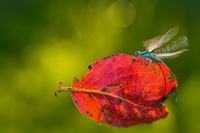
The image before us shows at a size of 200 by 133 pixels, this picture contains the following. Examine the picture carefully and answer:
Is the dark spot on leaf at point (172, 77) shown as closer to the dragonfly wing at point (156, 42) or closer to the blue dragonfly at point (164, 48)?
the blue dragonfly at point (164, 48)

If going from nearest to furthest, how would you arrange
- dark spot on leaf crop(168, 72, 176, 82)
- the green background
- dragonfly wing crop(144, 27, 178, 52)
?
dark spot on leaf crop(168, 72, 176, 82) < dragonfly wing crop(144, 27, 178, 52) < the green background

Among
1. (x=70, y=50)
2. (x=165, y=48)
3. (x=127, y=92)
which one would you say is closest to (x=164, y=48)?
(x=165, y=48)

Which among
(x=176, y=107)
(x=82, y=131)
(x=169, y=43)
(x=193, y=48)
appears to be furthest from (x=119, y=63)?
(x=193, y=48)

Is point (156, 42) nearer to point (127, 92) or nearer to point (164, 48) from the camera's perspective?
point (164, 48)

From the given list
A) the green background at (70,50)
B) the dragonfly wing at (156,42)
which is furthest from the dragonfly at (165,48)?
the green background at (70,50)

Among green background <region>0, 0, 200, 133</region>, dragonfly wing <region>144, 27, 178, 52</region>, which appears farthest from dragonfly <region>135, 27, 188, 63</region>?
green background <region>0, 0, 200, 133</region>

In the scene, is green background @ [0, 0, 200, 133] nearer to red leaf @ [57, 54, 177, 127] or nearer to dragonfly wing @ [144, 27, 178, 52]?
dragonfly wing @ [144, 27, 178, 52]

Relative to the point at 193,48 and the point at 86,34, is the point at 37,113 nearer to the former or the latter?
the point at 86,34
